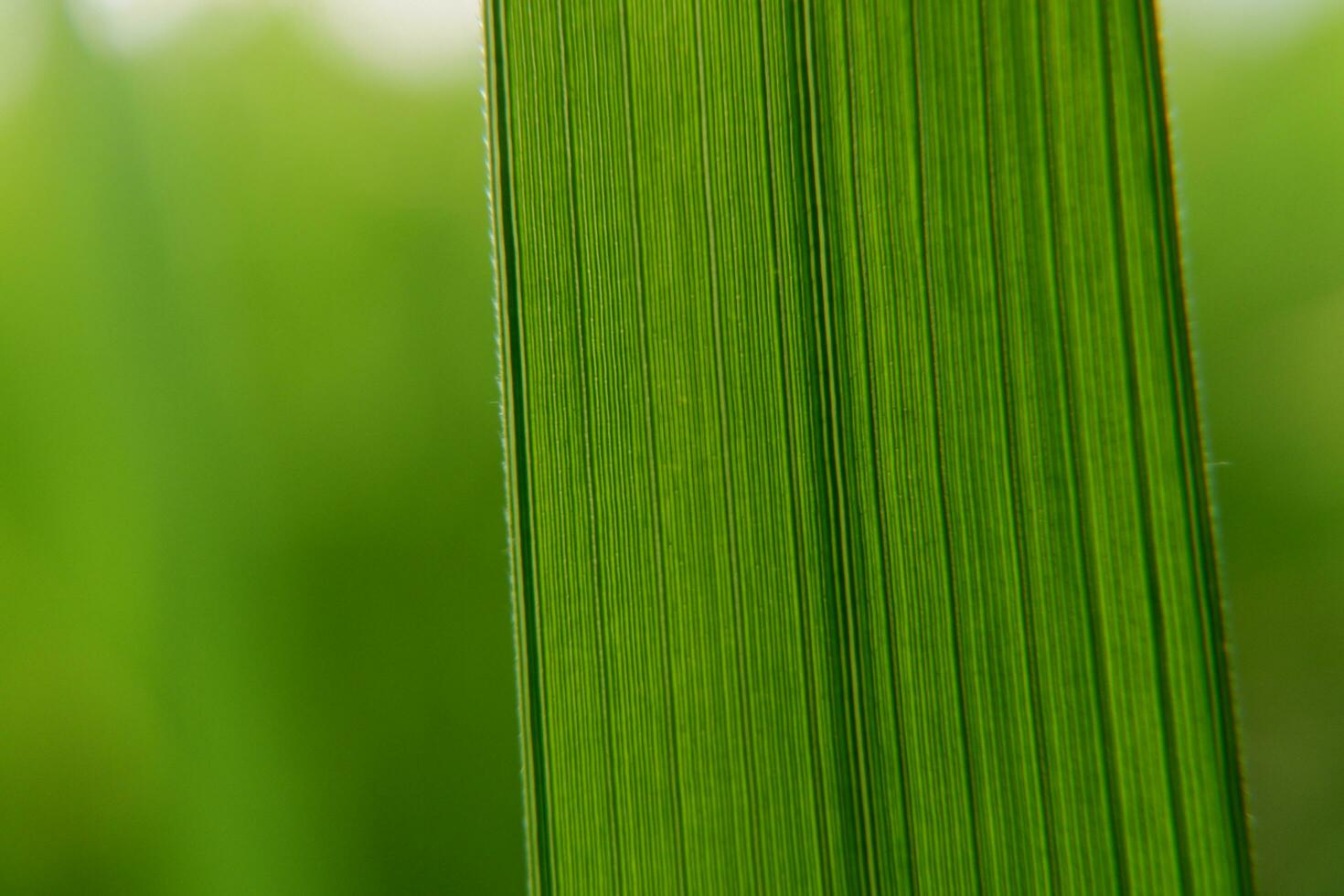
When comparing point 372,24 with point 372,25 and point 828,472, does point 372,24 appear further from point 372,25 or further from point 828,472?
point 828,472

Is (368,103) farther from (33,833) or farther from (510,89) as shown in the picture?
(33,833)

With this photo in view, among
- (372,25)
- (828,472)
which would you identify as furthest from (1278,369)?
(372,25)

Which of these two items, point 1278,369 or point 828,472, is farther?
point 1278,369

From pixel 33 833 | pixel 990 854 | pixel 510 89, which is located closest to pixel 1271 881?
pixel 990 854

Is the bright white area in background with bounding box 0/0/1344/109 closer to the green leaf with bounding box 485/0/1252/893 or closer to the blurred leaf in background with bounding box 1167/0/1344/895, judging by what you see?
the blurred leaf in background with bounding box 1167/0/1344/895

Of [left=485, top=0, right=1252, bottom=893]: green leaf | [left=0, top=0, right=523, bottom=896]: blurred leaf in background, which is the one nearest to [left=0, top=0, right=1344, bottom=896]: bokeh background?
[left=0, top=0, right=523, bottom=896]: blurred leaf in background
